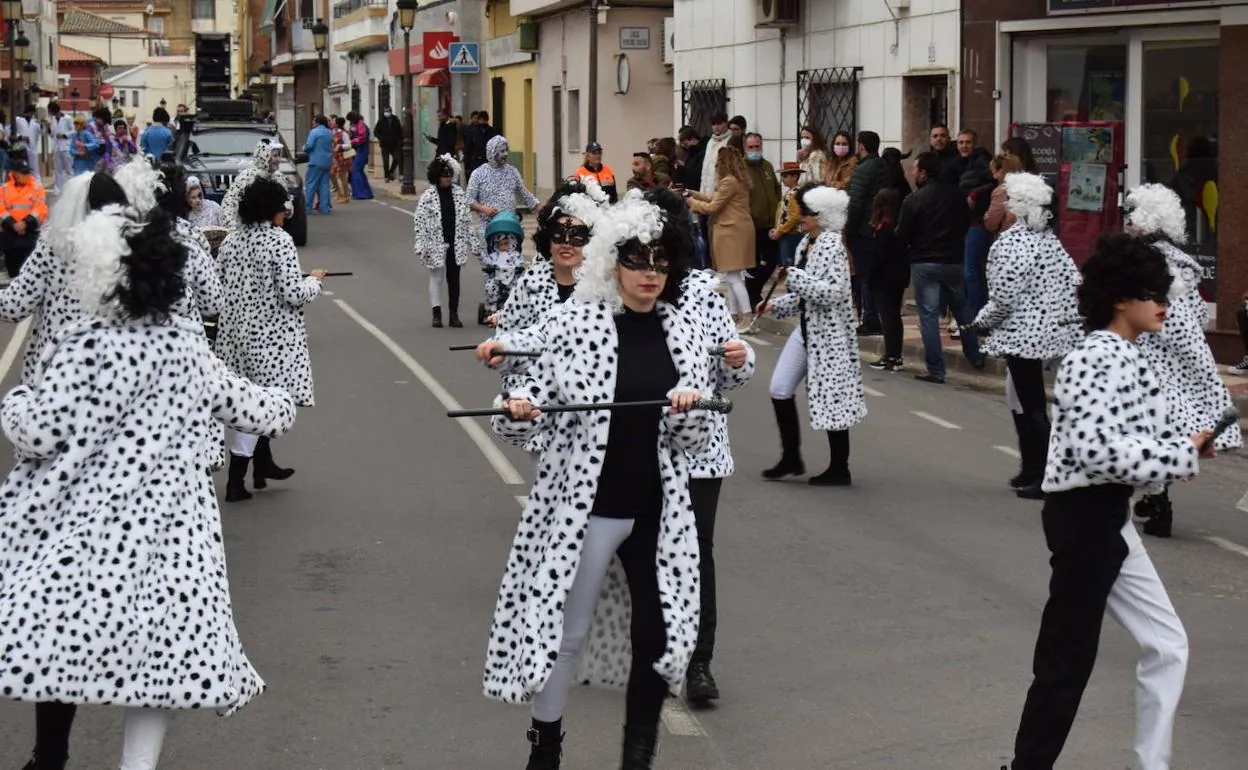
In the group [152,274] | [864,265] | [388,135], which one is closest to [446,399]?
[864,265]

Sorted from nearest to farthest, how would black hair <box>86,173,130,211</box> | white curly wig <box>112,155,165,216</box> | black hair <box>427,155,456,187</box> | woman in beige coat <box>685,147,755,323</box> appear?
1. black hair <box>86,173,130,211</box>
2. white curly wig <box>112,155,165,216</box>
3. woman in beige coat <box>685,147,755,323</box>
4. black hair <box>427,155,456,187</box>

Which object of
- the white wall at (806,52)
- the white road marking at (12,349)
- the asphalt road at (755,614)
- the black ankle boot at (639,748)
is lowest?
the asphalt road at (755,614)

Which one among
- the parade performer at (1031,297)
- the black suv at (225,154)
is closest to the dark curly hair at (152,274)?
the parade performer at (1031,297)

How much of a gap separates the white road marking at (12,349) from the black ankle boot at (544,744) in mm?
11018

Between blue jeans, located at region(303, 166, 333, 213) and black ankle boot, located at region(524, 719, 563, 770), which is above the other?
blue jeans, located at region(303, 166, 333, 213)

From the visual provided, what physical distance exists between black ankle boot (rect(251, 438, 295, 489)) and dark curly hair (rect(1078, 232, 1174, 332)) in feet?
21.6

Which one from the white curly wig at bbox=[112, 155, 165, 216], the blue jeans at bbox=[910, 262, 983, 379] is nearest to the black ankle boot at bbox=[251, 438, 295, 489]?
the white curly wig at bbox=[112, 155, 165, 216]

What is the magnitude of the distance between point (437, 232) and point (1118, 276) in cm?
1426

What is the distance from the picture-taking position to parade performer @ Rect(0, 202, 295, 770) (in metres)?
5.07

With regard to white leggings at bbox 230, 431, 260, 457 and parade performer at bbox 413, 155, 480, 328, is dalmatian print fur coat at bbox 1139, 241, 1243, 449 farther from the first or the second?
parade performer at bbox 413, 155, 480, 328

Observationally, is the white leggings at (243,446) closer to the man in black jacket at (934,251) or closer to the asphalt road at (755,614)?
the asphalt road at (755,614)

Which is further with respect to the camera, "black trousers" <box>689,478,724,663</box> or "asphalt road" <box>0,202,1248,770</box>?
"black trousers" <box>689,478,724,663</box>

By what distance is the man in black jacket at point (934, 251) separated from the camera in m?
16.1

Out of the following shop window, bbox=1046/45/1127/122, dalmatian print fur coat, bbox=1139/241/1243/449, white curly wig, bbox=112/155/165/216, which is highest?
shop window, bbox=1046/45/1127/122
